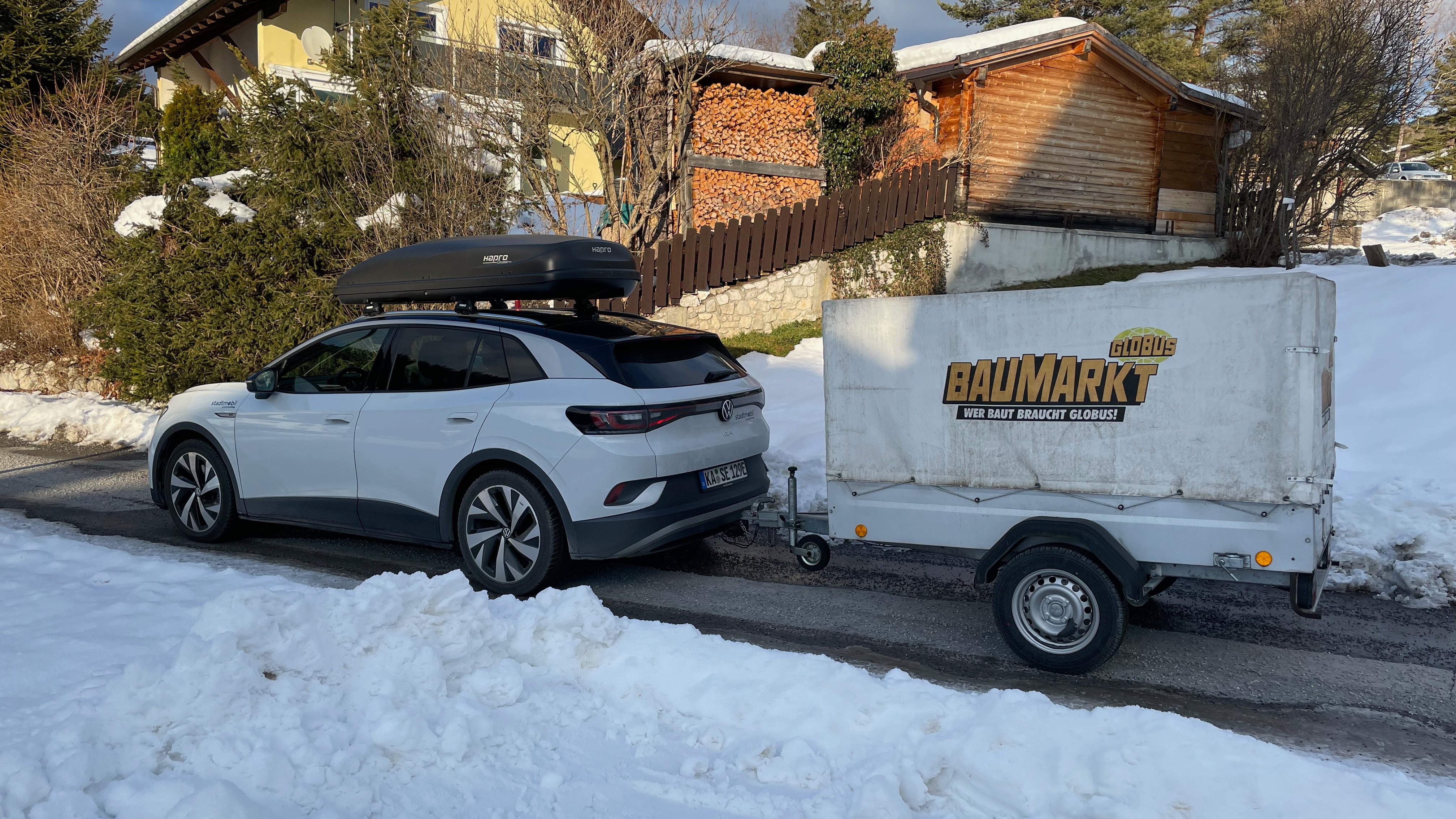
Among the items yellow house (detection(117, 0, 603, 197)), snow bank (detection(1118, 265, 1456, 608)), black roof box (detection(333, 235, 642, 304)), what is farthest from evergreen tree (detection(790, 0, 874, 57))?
black roof box (detection(333, 235, 642, 304))

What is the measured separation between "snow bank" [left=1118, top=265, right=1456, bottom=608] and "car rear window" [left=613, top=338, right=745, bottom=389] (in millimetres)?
3197

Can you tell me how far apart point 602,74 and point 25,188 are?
9782 mm

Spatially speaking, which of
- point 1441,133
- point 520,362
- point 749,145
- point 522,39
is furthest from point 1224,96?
point 1441,133

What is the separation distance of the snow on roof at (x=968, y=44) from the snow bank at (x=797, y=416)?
8.01 m

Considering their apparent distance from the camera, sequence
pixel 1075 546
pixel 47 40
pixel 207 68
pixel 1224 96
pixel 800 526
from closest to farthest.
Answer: pixel 1075 546, pixel 800 526, pixel 1224 96, pixel 47 40, pixel 207 68

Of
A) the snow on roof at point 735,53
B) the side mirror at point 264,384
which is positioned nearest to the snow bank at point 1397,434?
the side mirror at point 264,384

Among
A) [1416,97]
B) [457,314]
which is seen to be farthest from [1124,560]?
[1416,97]

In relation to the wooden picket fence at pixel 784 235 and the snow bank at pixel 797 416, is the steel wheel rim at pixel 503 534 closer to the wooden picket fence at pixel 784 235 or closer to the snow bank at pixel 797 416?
the snow bank at pixel 797 416

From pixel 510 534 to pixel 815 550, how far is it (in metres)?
1.84

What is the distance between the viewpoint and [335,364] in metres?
6.68

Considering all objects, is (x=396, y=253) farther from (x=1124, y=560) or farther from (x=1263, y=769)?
(x=1263, y=769)

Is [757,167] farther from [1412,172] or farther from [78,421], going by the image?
[1412,172]

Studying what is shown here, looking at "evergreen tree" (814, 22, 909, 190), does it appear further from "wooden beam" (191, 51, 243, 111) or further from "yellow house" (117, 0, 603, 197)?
"wooden beam" (191, 51, 243, 111)

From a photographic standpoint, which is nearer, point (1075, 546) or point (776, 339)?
point (1075, 546)
